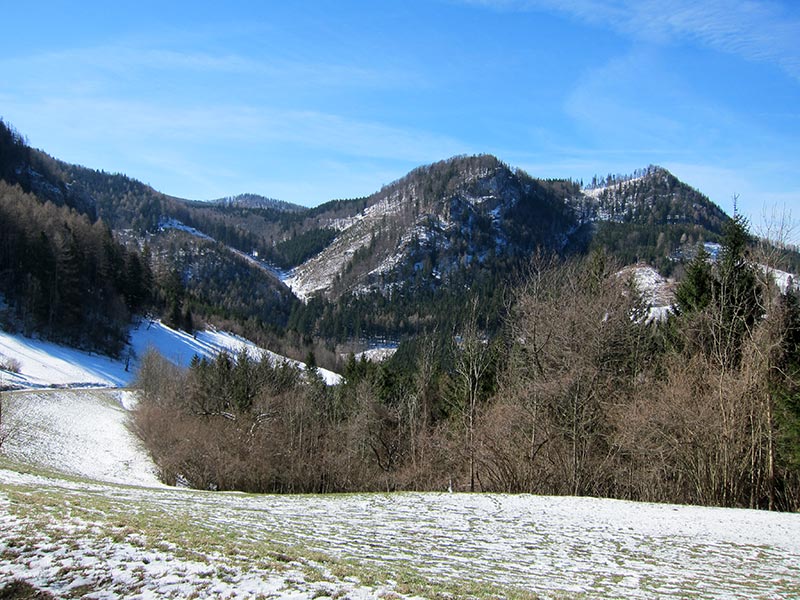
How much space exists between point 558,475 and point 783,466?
28.2 feet

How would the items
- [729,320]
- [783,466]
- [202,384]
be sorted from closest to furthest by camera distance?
[783,466] → [729,320] → [202,384]

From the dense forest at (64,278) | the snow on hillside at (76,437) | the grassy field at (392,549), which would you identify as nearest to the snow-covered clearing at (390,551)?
the grassy field at (392,549)

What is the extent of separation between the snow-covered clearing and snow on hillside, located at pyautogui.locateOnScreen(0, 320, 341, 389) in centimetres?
4609

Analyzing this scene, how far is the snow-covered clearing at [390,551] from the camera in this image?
24.3 ft

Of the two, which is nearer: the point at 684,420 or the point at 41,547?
the point at 41,547

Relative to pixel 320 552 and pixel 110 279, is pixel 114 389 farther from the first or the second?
pixel 320 552

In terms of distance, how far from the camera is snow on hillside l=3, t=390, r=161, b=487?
34062 millimetres

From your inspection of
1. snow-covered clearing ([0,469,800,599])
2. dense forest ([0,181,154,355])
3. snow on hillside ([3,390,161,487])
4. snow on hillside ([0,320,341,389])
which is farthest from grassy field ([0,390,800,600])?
dense forest ([0,181,154,355])

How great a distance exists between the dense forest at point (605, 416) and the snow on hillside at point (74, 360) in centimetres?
2365

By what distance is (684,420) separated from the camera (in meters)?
21.5

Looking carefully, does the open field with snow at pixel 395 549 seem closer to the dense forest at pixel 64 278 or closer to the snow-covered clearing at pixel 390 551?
the snow-covered clearing at pixel 390 551

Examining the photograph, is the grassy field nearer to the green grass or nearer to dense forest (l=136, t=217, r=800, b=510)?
the green grass

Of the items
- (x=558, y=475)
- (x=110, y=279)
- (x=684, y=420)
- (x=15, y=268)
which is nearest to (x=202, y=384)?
(x=558, y=475)

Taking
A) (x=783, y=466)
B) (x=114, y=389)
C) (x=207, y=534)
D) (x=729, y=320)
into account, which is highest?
(x=729, y=320)
